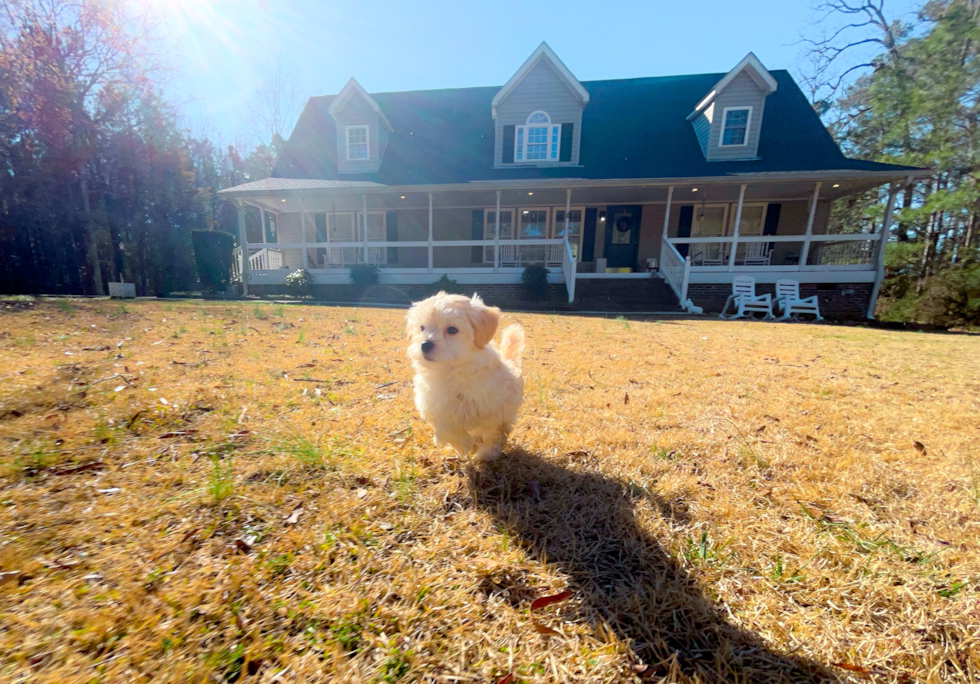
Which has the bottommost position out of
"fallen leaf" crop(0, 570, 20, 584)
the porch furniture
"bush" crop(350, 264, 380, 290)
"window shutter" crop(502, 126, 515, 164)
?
"fallen leaf" crop(0, 570, 20, 584)

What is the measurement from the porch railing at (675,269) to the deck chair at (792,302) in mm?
2949

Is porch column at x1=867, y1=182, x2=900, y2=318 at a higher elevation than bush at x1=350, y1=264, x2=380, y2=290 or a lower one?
higher

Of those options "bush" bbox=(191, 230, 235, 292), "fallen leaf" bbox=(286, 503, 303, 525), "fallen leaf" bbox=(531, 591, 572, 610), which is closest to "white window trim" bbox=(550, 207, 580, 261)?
"bush" bbox=(191, 230, 235, 292)

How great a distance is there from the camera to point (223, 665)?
3.59 ft

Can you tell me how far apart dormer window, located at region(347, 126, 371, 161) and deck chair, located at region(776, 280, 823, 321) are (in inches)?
676

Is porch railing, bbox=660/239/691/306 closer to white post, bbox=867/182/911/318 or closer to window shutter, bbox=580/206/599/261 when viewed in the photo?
window shutter, bbox=580/206/599/261

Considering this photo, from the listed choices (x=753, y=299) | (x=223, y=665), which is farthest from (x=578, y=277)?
(x=223, y=665)

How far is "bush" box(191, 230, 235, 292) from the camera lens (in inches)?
701

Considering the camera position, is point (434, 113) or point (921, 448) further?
point (434, 113)

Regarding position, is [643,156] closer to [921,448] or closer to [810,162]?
[810,162]

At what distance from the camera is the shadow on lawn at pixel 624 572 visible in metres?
1.14

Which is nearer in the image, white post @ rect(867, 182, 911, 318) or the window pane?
white post @ rect(867, 182, 911, 318)

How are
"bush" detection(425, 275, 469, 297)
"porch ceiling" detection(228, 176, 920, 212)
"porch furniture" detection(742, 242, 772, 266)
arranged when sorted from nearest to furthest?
"porch ceiling" detection(228, 176, 920, 212)
"bush" detection(425, 275, 469, 297)
"porch furniture" detection(742, 242, 772, 266)

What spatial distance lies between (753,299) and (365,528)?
46.2ft
